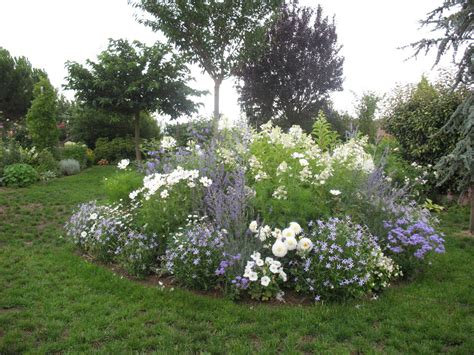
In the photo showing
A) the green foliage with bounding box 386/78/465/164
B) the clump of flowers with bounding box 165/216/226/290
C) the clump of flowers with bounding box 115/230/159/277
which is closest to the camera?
the clump of flowers with bounding box 165/216/226/290

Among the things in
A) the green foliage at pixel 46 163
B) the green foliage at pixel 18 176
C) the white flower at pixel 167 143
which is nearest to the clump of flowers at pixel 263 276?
the white flower at pixel 167 143

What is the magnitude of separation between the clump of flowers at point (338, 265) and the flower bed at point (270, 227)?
1cm

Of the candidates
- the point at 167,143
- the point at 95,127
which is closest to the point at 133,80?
the point at 95,127

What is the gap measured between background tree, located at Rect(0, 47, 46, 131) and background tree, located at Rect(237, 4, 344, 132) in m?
12.4

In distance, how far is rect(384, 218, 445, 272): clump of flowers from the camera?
4027mm

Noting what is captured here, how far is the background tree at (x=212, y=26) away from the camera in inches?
551

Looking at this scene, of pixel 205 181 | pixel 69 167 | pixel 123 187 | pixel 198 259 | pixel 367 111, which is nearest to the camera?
pixel 198 259

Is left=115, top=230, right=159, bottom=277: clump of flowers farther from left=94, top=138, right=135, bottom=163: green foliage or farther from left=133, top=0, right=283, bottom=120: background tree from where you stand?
left=94, top=138, right=135, bottom=163: green foliage

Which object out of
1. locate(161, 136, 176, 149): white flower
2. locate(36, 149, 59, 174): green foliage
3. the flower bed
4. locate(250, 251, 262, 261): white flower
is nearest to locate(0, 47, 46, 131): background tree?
locate(36, 149, 59, 174): green foliage

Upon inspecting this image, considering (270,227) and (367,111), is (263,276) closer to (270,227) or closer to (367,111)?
(270,227)

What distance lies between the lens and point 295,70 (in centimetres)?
1708

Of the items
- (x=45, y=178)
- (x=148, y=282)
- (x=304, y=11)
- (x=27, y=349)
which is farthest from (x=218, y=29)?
(x=27, y=349)

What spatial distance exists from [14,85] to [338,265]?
2310 cm

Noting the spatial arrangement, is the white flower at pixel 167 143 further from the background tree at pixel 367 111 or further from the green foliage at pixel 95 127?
the background tree at pixel 367 111
